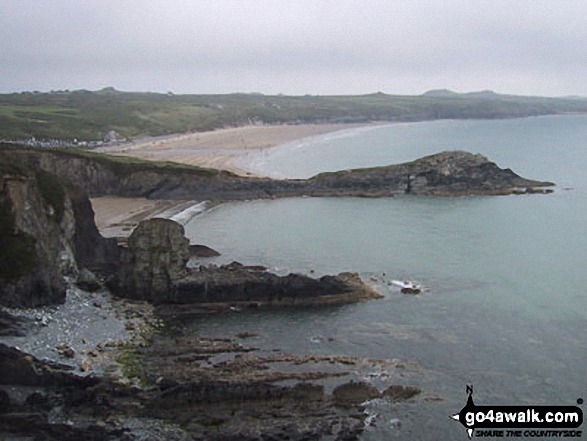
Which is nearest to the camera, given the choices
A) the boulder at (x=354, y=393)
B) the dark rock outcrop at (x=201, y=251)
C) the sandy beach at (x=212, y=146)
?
the boulder at (x=354, y=393)

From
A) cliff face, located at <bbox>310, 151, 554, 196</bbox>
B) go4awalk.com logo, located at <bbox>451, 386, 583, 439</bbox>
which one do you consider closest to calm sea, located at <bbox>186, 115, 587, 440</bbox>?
go4awalk.com logo, located at <bbox>451, 386, 583, 439</bbox>

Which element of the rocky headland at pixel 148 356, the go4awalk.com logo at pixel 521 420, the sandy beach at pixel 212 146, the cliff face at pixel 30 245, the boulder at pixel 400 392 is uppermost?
the sandy beach at pixel 212 146

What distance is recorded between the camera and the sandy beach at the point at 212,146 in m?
111

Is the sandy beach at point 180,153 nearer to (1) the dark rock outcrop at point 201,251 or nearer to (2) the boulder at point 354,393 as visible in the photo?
(1) the dark rock outcrop at point 201,251

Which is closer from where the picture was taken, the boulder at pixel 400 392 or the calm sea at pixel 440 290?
the boulder at pixel 400 392

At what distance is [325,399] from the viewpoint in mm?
29672

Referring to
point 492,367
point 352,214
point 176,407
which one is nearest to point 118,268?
point 176,407

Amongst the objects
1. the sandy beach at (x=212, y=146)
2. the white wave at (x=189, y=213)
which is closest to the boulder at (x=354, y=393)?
the white wave at (x=189, y=213)

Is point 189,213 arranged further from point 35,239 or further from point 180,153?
point 180,153

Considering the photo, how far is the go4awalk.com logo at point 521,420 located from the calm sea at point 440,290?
2.02 ft

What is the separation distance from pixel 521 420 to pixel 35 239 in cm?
2759

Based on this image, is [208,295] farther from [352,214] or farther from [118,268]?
[352,214]

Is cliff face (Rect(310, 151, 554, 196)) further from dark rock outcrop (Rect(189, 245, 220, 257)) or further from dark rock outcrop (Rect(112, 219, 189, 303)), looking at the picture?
dark rock outcrop (Rect(112, 219, 189, 303))

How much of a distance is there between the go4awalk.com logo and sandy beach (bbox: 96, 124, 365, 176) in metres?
70.7
